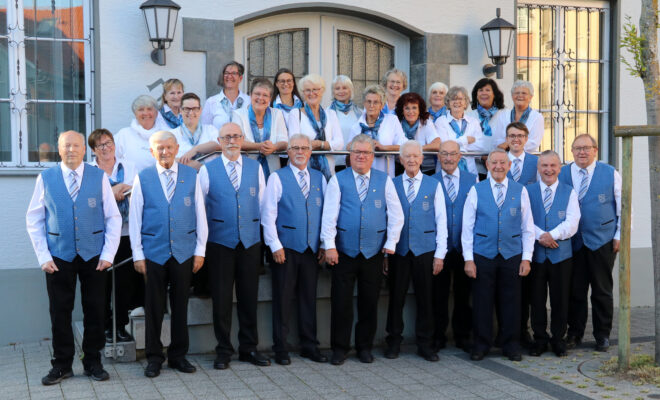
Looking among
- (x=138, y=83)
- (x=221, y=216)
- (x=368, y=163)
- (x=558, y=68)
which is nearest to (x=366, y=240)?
(x=368, y=163)

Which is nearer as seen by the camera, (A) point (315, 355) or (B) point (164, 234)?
(B) point (164, 234)

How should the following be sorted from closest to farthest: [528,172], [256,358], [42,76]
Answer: [256,358]
[528,172]
[42,76]

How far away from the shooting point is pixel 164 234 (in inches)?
219

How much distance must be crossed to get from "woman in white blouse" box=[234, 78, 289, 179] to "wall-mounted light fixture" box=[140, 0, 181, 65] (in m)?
1.30

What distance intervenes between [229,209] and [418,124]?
6.69 feet

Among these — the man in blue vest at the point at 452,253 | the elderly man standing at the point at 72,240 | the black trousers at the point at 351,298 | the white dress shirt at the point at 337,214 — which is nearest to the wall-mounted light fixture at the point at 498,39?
the man in blue vest at the point at 452,253

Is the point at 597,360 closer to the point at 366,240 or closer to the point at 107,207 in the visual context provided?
the point at 366,240

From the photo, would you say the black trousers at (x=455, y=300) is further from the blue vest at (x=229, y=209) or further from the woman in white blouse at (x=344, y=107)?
the blue vest at (x=229, y=209)

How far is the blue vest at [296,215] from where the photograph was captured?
6.04 metres

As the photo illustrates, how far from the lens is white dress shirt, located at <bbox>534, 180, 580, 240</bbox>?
6430mm

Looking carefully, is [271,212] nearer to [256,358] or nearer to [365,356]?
[256,358]

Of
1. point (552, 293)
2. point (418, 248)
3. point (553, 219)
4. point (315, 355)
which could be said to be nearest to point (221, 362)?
point (315, 355)

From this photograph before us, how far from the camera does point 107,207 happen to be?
554 cm

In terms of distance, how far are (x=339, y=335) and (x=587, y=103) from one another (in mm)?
4979
